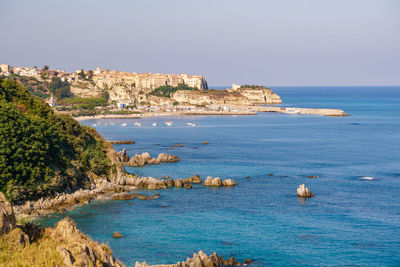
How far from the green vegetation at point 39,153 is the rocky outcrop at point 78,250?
59.1 ft

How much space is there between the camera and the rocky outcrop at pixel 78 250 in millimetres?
17703

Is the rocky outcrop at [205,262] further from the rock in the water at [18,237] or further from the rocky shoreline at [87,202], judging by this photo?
the rock in the water at [18,237]

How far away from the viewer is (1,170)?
1483 inches

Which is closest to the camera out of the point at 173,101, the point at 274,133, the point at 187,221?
the point at 187,221

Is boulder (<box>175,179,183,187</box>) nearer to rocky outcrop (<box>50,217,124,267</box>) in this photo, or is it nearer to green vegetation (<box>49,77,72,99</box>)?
rocky outcrop (<box>50,217,124,267</box>)

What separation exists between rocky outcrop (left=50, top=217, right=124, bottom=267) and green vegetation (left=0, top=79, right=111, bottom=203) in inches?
710

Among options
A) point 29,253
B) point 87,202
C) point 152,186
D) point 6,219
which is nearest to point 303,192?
Result: point 152,186

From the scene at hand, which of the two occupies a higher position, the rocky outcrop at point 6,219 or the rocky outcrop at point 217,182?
the rocky outcrop at point 6,219

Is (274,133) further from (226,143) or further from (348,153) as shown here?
(348,153)

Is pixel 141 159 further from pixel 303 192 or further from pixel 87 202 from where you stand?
pixel 303 192

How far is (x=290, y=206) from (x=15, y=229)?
89.1ft

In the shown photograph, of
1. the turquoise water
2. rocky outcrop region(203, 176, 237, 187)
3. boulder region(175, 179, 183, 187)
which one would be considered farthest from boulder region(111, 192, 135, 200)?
rocky outcrop region(203, 176, 237, 187)

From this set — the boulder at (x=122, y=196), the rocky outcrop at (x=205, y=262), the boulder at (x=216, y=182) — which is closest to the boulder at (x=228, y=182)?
the boulder at (x=216, y=182)

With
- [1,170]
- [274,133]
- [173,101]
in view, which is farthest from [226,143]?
[173,101]
